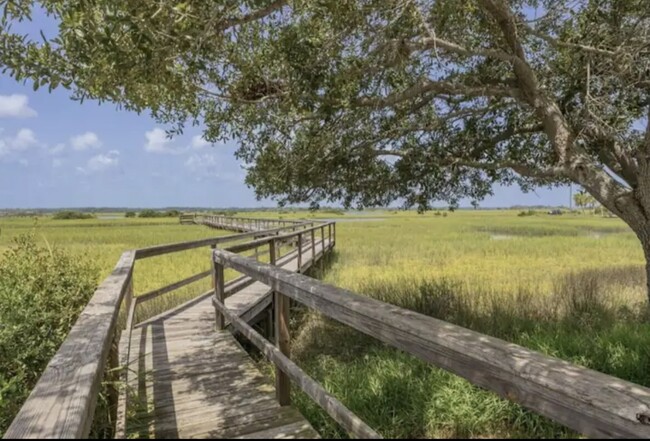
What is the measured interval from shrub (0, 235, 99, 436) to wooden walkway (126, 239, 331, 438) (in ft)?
2.81

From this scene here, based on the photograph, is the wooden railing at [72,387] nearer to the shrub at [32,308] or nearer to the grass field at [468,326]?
the shrub at [32,308]

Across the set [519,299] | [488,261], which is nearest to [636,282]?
[519,299]

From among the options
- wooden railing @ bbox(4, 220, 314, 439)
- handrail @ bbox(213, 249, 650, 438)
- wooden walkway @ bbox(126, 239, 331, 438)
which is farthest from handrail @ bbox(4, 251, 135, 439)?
handrail @ bbox(213, 249, 650, 438)

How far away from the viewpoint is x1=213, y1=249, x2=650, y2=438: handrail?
3.12 ft

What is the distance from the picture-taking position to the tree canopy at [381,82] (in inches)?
146

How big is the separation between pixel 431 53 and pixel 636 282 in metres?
10.2

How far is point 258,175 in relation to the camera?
26.0 ft

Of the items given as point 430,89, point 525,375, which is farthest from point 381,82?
point 525,375

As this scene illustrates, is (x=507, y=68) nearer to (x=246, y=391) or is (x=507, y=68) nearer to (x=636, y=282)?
(x=246, y=391)

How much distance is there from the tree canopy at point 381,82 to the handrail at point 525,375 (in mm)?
2552

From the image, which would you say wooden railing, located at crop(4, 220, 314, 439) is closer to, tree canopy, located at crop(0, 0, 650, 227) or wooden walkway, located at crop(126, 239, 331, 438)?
wooden walkway, located at crop(126, 239, 331, 438)

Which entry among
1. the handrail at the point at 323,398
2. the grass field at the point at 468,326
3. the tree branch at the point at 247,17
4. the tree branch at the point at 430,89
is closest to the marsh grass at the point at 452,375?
the grass field at the point at 468,326

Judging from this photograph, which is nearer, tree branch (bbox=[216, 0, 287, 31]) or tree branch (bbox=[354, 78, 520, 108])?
tree branch (bbox=[216, 0, 287, 31])

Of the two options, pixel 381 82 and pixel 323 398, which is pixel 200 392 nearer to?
pixel 323 398
